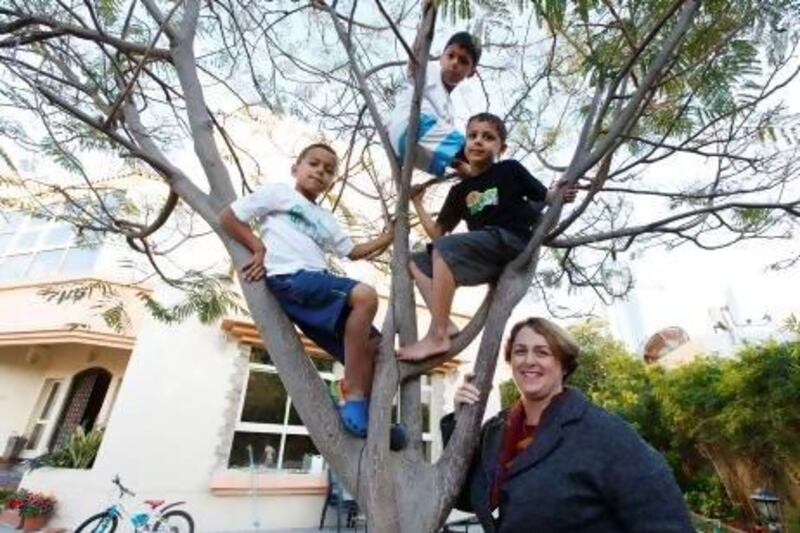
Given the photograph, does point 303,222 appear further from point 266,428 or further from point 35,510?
point 35,510

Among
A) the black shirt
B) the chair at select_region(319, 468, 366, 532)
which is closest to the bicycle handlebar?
the chair at select_region(319, 468, 366, 532)

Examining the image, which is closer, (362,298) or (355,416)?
(355,416)

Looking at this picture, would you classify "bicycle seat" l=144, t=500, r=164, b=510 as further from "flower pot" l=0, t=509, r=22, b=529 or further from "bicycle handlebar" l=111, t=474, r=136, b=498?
"flower pot" l=0, t=509, r=22, b=529

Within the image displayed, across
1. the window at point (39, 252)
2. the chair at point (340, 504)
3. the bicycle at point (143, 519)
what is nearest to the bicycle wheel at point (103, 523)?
the bicycle at point (143, 519)

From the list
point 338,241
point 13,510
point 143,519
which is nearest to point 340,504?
point 143,519

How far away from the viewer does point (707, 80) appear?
1728 millimetres

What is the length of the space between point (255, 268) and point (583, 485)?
40.3 inches

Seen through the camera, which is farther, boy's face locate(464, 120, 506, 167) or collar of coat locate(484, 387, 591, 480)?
boy's face locate(464, 120, 506, 167)

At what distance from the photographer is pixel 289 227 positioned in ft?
5.66

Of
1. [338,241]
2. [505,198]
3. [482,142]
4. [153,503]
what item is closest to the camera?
[505,198]

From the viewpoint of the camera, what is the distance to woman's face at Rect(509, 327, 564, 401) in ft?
4.57

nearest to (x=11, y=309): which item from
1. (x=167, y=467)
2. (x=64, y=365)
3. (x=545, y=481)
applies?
(x=64, y=365)

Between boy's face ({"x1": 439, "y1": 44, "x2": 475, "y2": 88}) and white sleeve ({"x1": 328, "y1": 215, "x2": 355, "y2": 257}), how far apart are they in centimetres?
77

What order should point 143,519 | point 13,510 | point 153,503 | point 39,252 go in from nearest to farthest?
point 143,519, point 153,503, point 13,510, point 39,252
